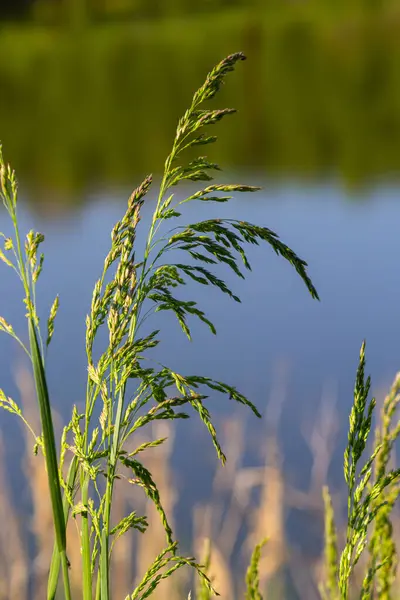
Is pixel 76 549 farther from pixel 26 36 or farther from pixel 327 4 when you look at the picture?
pixel 327 4

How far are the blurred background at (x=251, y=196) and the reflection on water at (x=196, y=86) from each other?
83 millimetres

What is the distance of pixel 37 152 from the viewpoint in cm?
1762

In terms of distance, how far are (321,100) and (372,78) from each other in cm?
231

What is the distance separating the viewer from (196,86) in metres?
21.9

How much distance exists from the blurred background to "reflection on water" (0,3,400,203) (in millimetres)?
83

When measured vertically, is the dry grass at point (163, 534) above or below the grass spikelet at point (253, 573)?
below

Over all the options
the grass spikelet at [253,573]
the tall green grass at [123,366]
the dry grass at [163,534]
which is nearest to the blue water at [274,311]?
the dry grass at [163,534]

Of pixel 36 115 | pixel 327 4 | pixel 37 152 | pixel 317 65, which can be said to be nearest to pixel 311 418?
pixel 37 152

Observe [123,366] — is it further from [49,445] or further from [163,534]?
[163,534]

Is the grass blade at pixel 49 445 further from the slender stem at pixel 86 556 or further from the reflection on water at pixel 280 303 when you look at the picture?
the reflection on water at pixel 280 303

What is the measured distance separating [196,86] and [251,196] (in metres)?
8.97

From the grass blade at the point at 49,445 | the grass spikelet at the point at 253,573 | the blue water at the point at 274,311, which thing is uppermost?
the grass blade at the point at 49,445

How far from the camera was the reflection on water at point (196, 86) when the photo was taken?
55.5ft

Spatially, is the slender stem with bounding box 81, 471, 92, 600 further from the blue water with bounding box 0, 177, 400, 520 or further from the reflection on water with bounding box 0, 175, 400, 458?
the reflection on water with bounding box 0, 175, 400, 458
